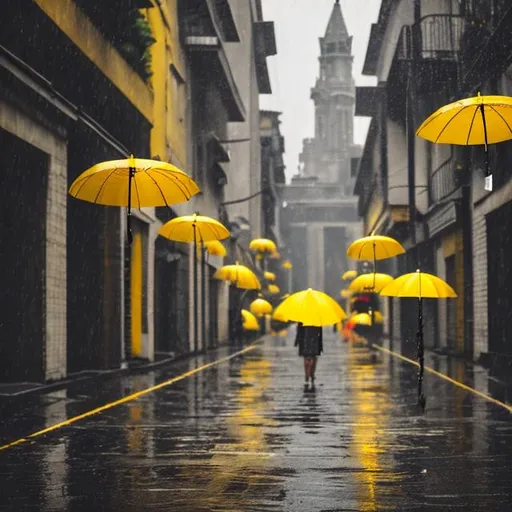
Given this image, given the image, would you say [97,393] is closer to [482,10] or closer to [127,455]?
[127,455]

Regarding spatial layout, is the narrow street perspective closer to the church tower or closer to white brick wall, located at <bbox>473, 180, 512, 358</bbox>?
white brick wall, located at <bbox>473, 180, 512, 358</bbox>

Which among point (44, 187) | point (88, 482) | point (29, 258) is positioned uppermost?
point (44, 187)

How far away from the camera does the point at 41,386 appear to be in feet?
57.6

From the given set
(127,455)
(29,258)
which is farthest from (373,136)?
(127,455)

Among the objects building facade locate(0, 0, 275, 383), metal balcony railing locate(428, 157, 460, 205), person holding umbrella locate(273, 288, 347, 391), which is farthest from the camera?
metal balcony railing locate(428, 157, 460, 205)

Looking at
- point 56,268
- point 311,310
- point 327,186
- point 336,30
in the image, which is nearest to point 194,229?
point 56,268

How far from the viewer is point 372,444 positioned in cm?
1062

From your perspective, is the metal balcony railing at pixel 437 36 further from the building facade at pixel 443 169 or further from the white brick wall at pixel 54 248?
the white brick wall at pixel 54 248

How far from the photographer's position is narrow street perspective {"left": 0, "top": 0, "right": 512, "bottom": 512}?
8820 millimetres

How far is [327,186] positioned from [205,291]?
99.6 meters

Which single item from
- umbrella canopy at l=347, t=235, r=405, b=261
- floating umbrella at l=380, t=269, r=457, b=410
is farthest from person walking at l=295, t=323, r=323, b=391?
floating umbrella at l=380, t=269, r=457, b=410

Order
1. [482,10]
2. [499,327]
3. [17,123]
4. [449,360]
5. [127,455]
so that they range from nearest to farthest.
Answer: [127,455]
[17,123]
[499,327]
[482,10]
[449,360]

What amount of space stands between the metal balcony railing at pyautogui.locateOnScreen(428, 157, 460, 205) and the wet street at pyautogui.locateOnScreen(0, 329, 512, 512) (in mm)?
14736

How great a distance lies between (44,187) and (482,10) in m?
13.6
